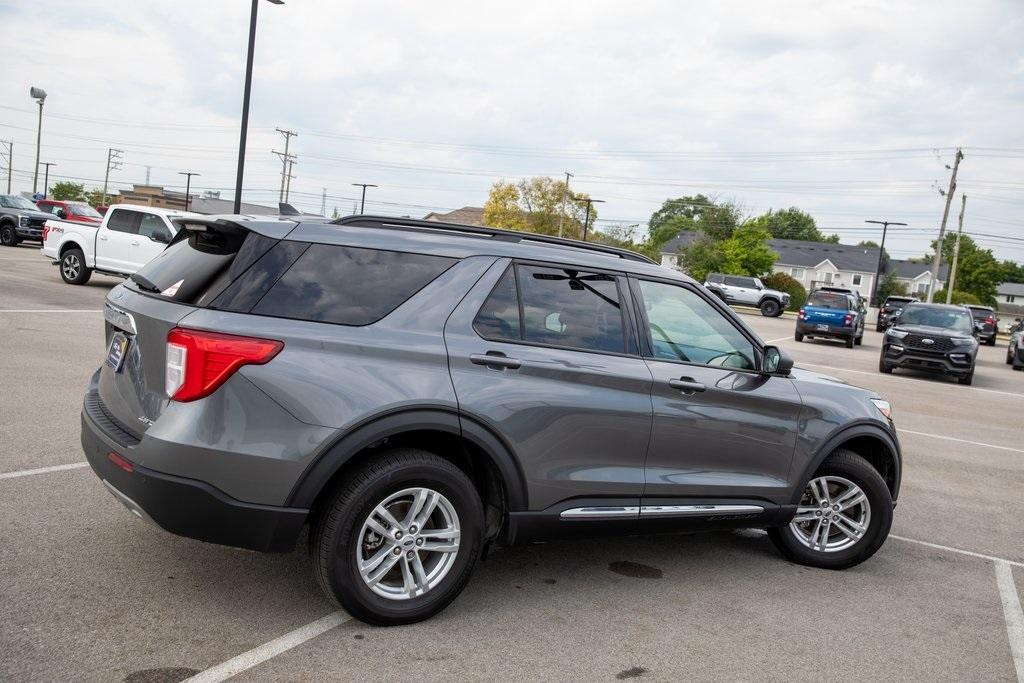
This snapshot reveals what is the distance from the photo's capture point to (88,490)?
5254 millimetres

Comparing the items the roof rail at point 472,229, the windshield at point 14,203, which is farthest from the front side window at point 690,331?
the windshield at point 14,203

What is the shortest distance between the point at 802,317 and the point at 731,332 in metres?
24.6

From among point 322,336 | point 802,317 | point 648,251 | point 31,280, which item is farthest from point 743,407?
point 648,251

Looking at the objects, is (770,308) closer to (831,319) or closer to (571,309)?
(831,319)

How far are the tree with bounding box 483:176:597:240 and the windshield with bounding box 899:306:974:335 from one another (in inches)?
2161

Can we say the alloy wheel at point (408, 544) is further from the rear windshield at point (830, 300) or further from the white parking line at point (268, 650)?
the rear windshield at point (830, 300)

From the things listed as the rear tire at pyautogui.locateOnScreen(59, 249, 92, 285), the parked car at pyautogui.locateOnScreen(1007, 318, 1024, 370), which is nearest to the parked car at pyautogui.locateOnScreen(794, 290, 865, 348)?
the parked car at pyautogui.locateOnScreen(1007, 318, 1024, 370)

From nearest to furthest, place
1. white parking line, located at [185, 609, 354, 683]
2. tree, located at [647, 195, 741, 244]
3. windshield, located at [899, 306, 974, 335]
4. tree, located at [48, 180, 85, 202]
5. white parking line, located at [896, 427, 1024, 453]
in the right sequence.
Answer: white parking line, located at [185, 609, 354, 683]
white parking line, located at [896, 427, 1024, 453]
windshield, located at [899, 306, 974, 335]
tree, located at [647, 195, 741, 244]
tree, located at [48, 180, 85, 202]

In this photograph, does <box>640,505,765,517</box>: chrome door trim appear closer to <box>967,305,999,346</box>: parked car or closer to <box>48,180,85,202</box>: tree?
<box>967,305,999,346</box>: parked car

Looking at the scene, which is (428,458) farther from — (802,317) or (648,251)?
(648,251)

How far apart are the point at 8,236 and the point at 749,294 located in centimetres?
3315

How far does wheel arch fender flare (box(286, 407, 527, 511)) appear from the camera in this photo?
3.52 meters

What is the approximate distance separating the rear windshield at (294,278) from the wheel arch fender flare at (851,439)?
8.08ft

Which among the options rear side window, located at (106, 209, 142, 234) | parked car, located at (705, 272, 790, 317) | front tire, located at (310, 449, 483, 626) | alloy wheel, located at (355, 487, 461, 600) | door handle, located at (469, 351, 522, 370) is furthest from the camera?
parked car, located at (705, 272, 790, 317)
